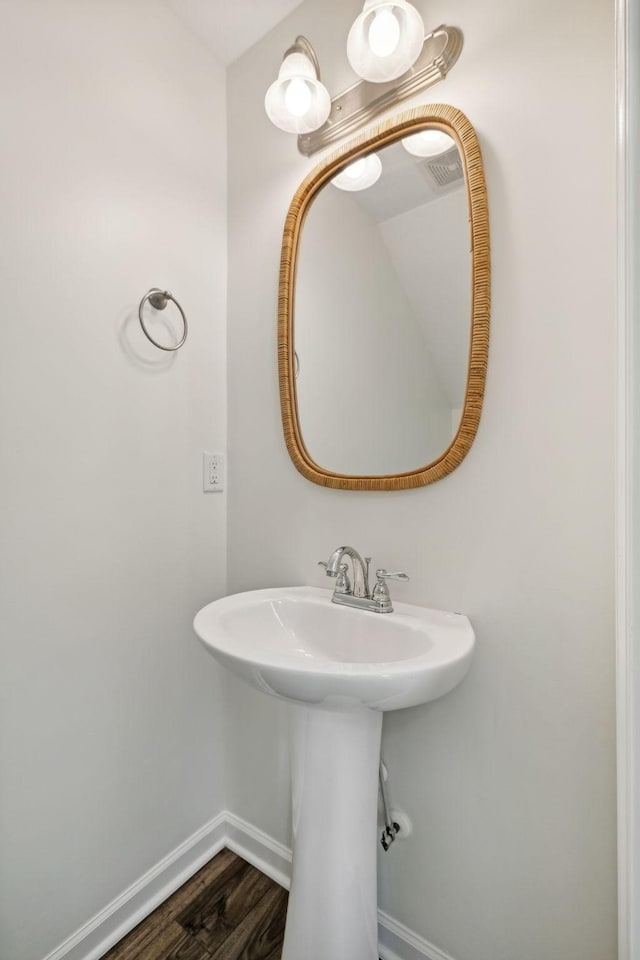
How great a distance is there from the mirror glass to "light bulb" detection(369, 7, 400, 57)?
170 mm

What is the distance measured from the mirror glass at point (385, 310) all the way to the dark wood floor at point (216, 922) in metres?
1.20

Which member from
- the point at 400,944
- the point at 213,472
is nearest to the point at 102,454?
the point at 213,472

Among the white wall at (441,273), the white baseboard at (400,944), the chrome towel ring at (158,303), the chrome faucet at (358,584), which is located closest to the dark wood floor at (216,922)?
the white baseboard at (400,944)

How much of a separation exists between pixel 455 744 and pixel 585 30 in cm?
144

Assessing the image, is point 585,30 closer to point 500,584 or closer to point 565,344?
point 565,344

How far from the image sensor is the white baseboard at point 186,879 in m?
1.03

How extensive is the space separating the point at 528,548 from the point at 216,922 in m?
1.26

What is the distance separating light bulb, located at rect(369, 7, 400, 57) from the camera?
93 centimetres

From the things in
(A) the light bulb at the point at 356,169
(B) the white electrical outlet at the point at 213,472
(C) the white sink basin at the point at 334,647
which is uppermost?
(A) the light bulb at the point at 356,169

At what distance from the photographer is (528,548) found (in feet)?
2.87

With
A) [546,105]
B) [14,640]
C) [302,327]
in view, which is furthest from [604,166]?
[14,640]

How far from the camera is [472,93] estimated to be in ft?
3.08

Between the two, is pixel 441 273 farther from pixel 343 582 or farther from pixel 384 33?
pixel 343 582

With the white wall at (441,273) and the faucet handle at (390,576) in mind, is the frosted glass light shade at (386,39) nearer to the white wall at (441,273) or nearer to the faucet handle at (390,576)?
the white wall at (441,273)
